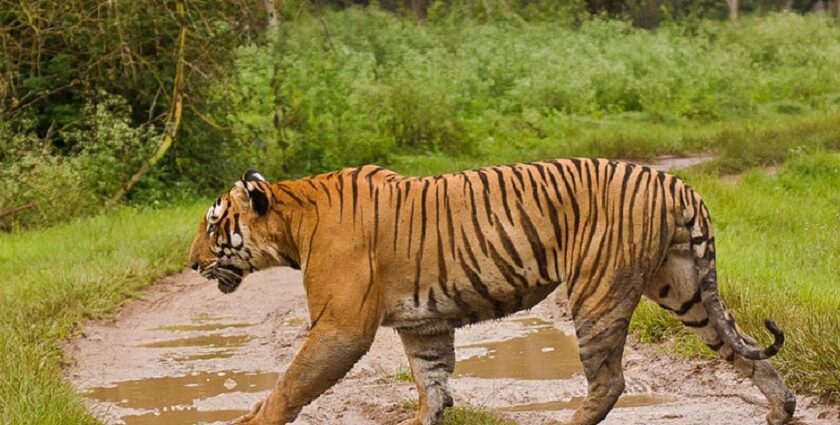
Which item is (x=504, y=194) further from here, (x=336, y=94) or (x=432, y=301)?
(x=336, y=94)

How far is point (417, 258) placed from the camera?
6051mm

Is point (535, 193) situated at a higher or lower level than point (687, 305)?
Answer: higher

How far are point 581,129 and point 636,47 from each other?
612 cm

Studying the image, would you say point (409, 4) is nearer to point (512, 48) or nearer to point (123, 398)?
point (512, 48)

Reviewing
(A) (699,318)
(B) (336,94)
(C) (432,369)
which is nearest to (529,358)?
(C) (432,369)

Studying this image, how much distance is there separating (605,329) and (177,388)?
2.82m

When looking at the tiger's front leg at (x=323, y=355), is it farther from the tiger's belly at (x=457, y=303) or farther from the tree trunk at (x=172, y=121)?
the tree trunk at (x=172, y=121)

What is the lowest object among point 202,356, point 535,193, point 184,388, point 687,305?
point 202,356

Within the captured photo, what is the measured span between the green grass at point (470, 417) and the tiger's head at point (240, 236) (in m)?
0.99

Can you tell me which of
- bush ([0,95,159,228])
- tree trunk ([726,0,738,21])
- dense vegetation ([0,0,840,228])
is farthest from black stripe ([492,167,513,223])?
tree trunk ([726,0,738,21])

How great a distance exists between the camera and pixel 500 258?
5.96 m

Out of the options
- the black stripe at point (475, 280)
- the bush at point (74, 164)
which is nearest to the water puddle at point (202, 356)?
the black stripe at point (475, 280)

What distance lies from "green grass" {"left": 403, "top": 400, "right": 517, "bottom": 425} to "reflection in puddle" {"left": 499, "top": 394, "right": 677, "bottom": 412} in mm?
290

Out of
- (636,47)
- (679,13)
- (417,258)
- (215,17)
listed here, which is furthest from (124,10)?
(679,13)
